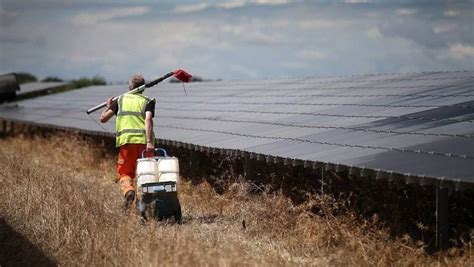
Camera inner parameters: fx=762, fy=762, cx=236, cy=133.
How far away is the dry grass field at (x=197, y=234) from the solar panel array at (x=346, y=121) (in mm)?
868

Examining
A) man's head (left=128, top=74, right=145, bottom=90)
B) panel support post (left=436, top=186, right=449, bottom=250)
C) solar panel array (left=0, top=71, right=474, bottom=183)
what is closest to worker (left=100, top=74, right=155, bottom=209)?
man's head (left=128, top=74, right=145, bottom=90)

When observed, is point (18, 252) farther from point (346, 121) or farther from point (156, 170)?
point (346, 121)

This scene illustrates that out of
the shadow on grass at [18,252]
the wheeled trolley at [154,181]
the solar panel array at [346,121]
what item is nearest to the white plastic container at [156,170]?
the wheeled trolley at [154,181]

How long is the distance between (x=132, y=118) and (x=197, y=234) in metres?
2.37

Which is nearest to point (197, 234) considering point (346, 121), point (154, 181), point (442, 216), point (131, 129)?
point (154, 181)

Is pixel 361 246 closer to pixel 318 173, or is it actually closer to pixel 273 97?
pixel 318 173

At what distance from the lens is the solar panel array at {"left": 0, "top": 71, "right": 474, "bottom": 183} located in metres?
9.16

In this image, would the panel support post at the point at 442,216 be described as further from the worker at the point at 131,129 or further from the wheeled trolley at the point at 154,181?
the worker at the point at 131,129

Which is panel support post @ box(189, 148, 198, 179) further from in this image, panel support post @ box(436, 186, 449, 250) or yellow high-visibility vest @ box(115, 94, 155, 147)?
panel support post @ box(436, 186, 449, 250)

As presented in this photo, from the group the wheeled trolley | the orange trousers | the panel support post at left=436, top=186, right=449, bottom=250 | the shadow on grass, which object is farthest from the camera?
the orange trousers

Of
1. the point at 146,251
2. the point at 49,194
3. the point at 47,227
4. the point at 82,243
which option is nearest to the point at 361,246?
the point at 146,251

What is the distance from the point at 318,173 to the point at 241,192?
2.13 m

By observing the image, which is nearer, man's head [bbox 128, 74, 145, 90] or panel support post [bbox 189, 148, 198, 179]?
man's head [bbox 128, 74, 145, 90]

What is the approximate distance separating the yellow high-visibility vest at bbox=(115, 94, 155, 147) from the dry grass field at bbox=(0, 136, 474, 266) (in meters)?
1.04
